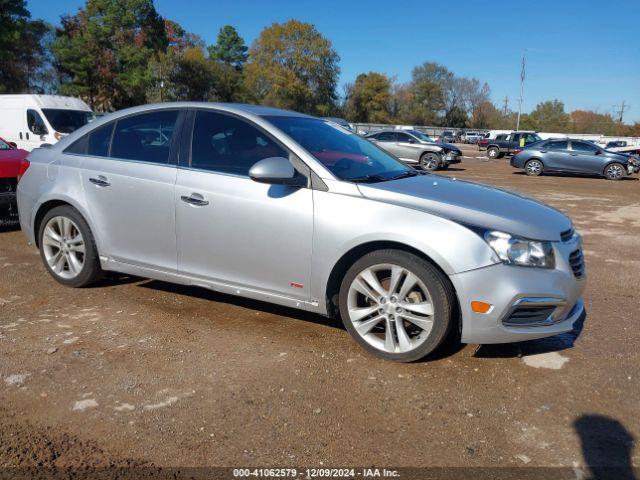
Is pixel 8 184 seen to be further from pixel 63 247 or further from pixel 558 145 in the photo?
pixel 558 145

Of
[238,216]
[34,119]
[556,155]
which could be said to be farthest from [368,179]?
[556,155]

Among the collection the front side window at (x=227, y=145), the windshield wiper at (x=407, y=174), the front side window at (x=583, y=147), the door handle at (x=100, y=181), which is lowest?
the front side window at (x=583, y=147)

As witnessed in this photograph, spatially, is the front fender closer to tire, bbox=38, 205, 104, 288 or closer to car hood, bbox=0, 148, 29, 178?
tire, bbox=38, 205, 104, 288

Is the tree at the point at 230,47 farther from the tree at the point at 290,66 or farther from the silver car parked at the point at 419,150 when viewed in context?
the silver car parked at the point at 419,150

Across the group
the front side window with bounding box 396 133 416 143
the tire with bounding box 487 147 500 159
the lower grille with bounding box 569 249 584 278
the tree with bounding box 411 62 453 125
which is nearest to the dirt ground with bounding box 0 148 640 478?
the lower grille with bounding box 569 249 584 278

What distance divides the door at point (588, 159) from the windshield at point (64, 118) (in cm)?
1711

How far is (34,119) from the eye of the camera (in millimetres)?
15586

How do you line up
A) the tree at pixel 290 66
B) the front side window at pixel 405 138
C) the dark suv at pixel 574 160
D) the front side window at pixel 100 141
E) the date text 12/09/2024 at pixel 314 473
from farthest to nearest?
the tree at pixel 290 66
the front side window at pixel 405 138
the dark suv at pixel 574 160
the front side window at pixel 100 141
the date text 12/09/2024 at pixel 314 473

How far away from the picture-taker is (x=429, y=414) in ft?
9.96

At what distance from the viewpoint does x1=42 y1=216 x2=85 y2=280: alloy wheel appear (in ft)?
16.0


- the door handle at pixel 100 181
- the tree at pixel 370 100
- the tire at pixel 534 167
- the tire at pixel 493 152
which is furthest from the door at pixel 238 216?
the tree at pixel 370 100

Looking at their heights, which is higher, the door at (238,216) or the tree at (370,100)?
the tree at (370,100)

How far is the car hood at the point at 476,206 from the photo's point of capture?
11.3 feet

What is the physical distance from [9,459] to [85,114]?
52.9ft
